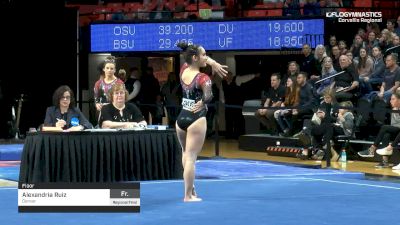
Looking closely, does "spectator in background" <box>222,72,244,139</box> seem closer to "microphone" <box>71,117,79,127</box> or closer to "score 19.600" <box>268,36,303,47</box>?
"score 19.600" <box>268,36,303,47</box>

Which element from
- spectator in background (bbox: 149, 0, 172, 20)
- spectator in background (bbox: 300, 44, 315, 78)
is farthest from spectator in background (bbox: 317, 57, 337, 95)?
spectator in background (bbox: 149, 0, 172, 20)

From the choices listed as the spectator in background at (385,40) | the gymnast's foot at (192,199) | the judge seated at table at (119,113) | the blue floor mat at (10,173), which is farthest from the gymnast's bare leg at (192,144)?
the spectator in background at (385,40)

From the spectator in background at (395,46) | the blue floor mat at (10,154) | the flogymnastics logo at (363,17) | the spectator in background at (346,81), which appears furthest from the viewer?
the flogymnastics logo at (363,17)

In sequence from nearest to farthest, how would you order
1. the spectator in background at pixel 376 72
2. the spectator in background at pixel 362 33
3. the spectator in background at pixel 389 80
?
the spectator in background at pixel 389 80 < the spectator in background at pixel 376 72 < the spectator in background at pixel 362 33

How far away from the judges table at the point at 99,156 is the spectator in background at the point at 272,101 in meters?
5.82

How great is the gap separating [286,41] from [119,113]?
7.13 m

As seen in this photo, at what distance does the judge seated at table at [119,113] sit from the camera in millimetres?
11984

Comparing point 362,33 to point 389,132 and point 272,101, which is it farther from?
point 389,132

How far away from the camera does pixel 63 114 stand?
12.0 m

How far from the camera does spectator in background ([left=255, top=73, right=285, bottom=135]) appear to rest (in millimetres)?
17641

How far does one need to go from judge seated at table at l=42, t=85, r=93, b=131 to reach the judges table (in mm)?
300

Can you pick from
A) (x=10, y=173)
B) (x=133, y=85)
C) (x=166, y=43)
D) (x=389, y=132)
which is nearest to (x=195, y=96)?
(x=10, y=173)

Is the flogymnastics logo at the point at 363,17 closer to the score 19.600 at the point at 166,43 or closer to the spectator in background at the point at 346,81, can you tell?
the spectator in background at the point at 346,81

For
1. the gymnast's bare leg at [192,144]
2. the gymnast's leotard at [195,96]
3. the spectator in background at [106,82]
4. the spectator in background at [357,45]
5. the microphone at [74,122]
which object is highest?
the spectator in background at [357,45]
